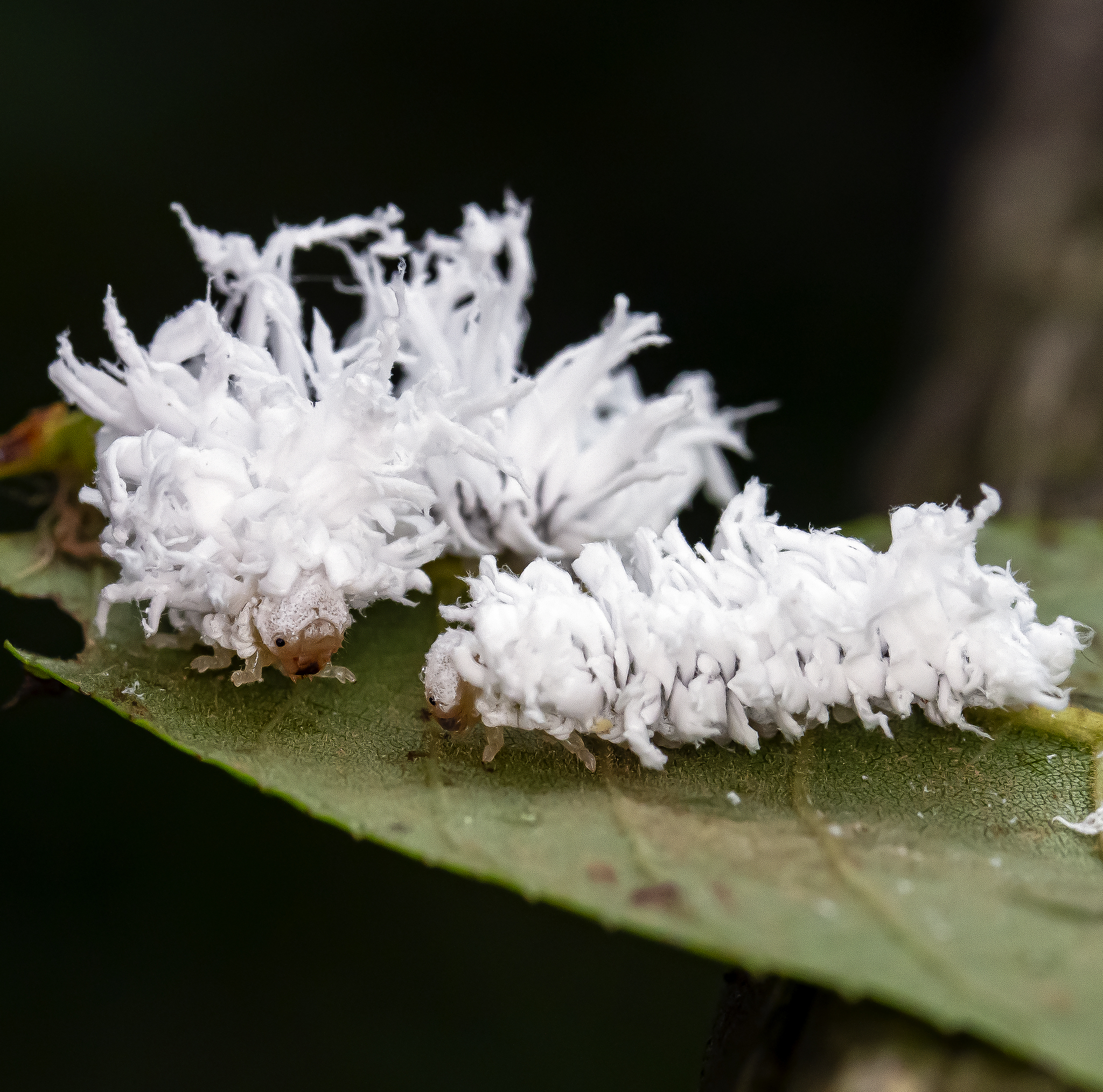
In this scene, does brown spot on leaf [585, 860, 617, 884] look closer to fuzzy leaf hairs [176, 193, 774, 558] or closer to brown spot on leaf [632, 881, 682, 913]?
brown spot on leaf [632, 881, 682, 913]

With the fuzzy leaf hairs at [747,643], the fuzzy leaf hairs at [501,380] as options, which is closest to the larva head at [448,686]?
the fuzzy leaf hairs at [747,643]

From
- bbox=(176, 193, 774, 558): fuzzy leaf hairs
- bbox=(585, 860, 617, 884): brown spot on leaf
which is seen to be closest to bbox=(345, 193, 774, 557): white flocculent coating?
bbox=(176, 193, 774, 558): fuzzy leaf hairs

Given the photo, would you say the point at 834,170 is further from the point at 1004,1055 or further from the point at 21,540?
the point at 1004,1055

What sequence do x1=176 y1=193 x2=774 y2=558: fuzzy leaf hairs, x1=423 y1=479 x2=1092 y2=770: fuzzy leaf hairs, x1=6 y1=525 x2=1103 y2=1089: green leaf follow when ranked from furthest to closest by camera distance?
1. x1=176 y1=193 x2=774 y2=558: fuzzy leaf hairs
2. x1=423 y1=479 x2=1092 y2=770: fuzzy leaf hairs
3. x1=6 y1=525 x2=1103 y2=1089: green leaf

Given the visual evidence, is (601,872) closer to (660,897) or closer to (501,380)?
(660,897)

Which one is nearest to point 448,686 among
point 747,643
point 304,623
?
point 304,623

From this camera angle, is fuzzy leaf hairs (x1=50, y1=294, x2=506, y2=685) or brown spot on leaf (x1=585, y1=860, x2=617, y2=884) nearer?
brown spot on leaf (x1=585, y1=860, x2=617, y2=884)
